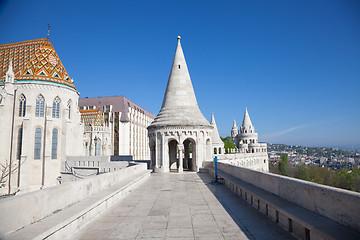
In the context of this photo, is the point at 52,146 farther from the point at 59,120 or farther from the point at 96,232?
the point at 96,232

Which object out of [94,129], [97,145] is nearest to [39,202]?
[94,129]

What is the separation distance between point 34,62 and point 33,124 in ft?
28.5

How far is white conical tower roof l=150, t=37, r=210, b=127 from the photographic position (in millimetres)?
19172

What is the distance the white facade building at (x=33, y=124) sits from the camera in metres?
28.8

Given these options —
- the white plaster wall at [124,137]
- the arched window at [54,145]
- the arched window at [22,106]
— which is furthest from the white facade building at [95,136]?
the arched window at [22,106]

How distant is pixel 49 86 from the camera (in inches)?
1205

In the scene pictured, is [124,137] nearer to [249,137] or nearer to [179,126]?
[249,137]

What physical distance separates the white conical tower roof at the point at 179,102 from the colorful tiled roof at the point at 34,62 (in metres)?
17.9

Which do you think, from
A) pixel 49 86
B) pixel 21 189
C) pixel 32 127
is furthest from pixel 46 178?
pixel 49 86

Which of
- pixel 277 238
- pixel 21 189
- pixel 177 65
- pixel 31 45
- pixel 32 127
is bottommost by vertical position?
pixel 21 189

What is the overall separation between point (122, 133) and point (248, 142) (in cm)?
3391

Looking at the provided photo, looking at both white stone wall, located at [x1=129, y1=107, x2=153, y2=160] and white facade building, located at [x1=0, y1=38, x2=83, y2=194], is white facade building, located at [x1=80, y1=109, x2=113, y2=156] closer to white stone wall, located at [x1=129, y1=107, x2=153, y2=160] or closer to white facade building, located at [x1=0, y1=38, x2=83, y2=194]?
white facade building, located at [x1=0, y1=38, x2=83, y2=194]

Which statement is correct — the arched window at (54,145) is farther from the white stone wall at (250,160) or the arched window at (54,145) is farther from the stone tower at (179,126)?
the white stone wall at (250,160)

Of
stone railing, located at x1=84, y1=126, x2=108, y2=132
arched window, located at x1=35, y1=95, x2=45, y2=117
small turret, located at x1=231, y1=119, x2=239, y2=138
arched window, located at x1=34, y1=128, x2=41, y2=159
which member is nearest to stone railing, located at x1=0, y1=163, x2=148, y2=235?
arched window, located at x1=34, y1=128, x2=41, y2=159
